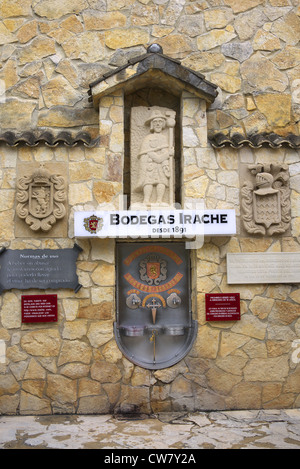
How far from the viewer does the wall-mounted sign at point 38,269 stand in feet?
18.9

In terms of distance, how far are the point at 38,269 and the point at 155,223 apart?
5.40 ft

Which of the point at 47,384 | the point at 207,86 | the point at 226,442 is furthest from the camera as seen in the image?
the point at 207,86

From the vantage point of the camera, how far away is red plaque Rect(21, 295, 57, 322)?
5699mm

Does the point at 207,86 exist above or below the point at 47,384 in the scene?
above

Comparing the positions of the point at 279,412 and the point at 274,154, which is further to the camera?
the point at 274,154

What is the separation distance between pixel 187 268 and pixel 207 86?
2.51 metres

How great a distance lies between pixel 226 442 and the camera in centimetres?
463

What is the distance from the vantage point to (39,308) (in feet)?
18.8

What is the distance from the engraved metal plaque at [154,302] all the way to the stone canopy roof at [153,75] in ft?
7.01

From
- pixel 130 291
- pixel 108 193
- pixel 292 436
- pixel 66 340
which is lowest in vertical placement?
pixel 292 436

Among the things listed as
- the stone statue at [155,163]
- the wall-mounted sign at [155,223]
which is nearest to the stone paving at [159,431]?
the wall-mounted sign at [155,223]

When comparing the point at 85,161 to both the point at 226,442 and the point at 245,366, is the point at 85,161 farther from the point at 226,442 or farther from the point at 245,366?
the point at 226,442

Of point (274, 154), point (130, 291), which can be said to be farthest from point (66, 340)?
point (274, 154)

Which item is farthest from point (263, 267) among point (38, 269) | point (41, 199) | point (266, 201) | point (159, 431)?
point (41, 199)
